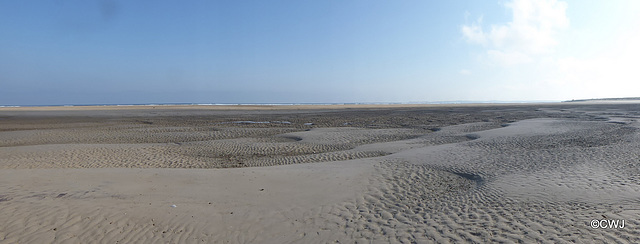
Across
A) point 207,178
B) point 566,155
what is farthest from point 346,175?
point 566,155

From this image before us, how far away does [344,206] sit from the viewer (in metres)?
7.42
